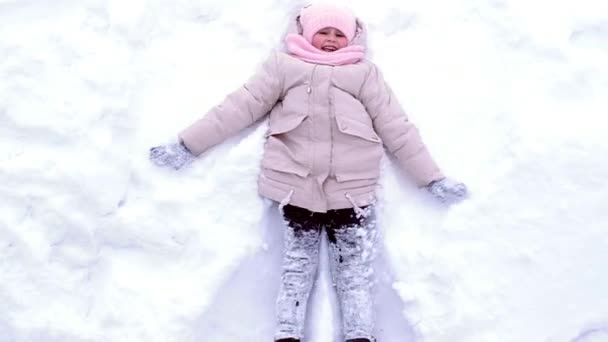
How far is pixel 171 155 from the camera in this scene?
9.10 feet

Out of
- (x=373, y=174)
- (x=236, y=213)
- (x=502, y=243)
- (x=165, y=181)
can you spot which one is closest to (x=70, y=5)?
(x=165, y=181)

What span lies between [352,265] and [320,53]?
0.91m

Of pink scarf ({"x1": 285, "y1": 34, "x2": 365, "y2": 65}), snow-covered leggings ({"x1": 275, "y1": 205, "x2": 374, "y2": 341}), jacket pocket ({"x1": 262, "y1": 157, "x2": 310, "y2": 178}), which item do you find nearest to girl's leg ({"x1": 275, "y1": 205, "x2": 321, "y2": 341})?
snow-covered leggings ({"x1": 275, "y1": 205, "x2": 374, "y2": 341})

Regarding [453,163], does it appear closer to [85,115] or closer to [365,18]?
[365,18]

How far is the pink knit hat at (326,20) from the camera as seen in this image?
9.78 feet

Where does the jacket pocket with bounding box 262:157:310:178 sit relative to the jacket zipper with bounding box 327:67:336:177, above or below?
below

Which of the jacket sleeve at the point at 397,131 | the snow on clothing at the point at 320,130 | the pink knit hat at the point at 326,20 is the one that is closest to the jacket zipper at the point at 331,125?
the snow on clothing at the point at 320,130

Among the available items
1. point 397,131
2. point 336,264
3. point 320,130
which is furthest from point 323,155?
point 336,264

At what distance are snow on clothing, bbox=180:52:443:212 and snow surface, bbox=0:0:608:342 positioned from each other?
3.7 inches

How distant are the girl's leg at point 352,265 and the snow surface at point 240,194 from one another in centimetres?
7

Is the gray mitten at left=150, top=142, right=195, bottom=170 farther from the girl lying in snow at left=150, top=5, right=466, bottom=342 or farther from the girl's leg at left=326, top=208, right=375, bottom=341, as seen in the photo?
the girl's leg at left=326, top=208, right=375, bottom=341

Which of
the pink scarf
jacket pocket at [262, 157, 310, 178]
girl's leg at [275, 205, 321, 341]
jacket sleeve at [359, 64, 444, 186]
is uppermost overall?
the pink scarf

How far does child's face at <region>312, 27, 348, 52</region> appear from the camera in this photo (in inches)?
118

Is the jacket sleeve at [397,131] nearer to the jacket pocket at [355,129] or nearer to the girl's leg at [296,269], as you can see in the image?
the jacket pocket at [355,129]
